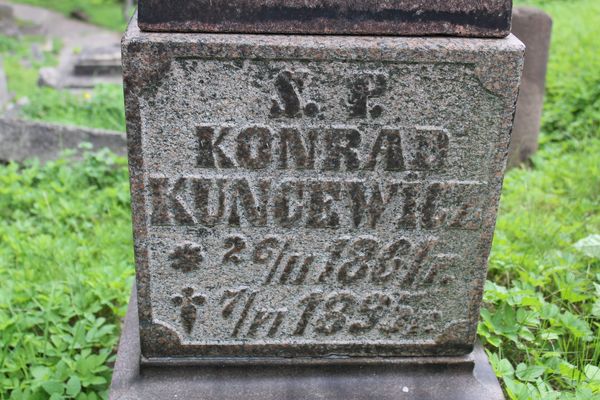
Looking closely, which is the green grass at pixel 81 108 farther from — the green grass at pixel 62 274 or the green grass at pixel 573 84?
the green grass at pixel 573 84

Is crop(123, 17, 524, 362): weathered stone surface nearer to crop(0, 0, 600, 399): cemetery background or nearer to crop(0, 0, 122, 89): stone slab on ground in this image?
crop(0, 0, 600, 399): cemetery background

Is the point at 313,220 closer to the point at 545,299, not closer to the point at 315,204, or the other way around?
the point at 315,204

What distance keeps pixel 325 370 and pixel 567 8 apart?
7.83 meters

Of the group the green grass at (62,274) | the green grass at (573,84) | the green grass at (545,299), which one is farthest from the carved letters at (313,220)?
the green grass at (573,84)

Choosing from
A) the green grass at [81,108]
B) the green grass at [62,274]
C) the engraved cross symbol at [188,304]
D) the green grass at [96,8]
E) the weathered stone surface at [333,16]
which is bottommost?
the green grass at [96,8]

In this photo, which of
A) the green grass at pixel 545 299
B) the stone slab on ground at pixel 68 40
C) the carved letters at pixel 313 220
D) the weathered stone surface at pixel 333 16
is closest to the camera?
the weathered stone surface at pixel 333 16

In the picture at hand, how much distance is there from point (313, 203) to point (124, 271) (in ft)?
3.89

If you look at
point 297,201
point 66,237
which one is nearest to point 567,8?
point 66,237

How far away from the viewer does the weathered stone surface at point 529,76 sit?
403 cm

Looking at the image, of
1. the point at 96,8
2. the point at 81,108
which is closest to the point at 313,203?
the point at 81,108

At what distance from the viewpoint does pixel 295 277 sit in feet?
5.65

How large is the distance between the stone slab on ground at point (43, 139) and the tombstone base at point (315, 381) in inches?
91.4

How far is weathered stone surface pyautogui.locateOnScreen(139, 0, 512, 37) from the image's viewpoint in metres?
1.45

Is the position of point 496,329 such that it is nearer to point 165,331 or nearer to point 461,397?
point 461,397
